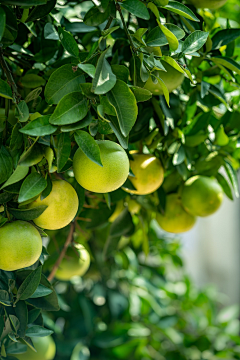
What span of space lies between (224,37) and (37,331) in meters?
0.45

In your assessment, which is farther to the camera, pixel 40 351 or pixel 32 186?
pixel 40 351

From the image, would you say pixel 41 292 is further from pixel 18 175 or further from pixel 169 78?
pixel 169 78

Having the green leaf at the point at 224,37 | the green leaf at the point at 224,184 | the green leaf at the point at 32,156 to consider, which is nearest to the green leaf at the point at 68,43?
the green leaf at the point at 32,156

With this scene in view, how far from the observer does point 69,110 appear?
33 centimetres

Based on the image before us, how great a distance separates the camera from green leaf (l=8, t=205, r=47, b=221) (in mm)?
359

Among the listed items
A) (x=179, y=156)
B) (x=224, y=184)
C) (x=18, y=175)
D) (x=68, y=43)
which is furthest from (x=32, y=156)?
(x=224, y=184)

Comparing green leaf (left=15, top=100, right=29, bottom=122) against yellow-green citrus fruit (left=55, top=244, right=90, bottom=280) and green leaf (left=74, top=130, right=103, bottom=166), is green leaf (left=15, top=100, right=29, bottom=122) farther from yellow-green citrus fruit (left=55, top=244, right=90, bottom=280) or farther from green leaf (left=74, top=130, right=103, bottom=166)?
yellow-green citrus fruit (left=55, top=244, right=90, bottom=280)

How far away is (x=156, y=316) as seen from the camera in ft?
3.59

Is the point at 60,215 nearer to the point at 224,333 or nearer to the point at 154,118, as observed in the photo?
the point at 154,118

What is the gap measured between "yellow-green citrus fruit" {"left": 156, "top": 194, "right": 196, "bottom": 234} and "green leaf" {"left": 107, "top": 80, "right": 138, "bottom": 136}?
0.94 feet

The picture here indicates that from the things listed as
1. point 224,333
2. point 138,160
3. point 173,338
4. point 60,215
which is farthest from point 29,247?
point 224,333

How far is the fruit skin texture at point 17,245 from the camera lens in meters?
0.36

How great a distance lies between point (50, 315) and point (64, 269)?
0.33 meters

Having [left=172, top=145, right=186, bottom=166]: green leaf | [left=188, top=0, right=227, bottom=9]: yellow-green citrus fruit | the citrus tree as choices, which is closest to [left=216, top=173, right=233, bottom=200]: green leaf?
the citrus tree
